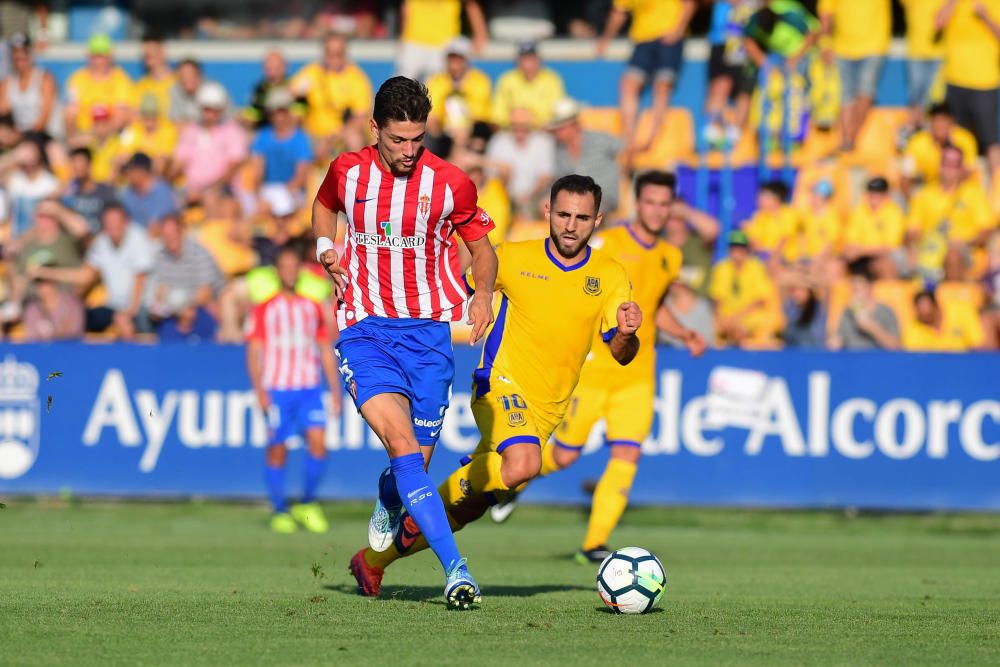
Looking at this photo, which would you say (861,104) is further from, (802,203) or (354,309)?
(354,309)

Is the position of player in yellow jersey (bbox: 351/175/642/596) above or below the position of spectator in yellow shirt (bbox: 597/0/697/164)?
below

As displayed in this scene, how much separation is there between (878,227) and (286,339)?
7066 millimetres

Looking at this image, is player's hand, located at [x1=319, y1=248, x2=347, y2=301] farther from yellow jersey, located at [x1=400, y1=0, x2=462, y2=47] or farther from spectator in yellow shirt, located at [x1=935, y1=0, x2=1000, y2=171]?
yellow jersey, located at [x1=400, y1=0, x2=462, y2=47]

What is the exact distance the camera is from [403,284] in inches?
315

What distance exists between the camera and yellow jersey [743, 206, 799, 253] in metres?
18.0

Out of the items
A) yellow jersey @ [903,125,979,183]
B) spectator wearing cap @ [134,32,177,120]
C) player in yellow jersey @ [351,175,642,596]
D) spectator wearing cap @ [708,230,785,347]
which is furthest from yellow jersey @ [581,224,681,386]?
spectator wearing cap @ [134,32,177,120]

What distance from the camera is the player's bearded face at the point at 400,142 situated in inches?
299

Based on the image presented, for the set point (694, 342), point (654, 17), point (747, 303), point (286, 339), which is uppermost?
point (654, 17)

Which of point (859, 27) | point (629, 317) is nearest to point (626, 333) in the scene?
point (629, 317)

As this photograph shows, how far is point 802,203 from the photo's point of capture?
1833 cm

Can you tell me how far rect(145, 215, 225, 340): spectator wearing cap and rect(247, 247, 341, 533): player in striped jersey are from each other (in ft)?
9.89

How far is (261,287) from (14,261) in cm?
426

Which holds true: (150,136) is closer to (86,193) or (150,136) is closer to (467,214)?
(86,193)

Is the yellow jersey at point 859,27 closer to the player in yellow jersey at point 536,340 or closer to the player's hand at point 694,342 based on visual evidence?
the player's hand at point 694,342
